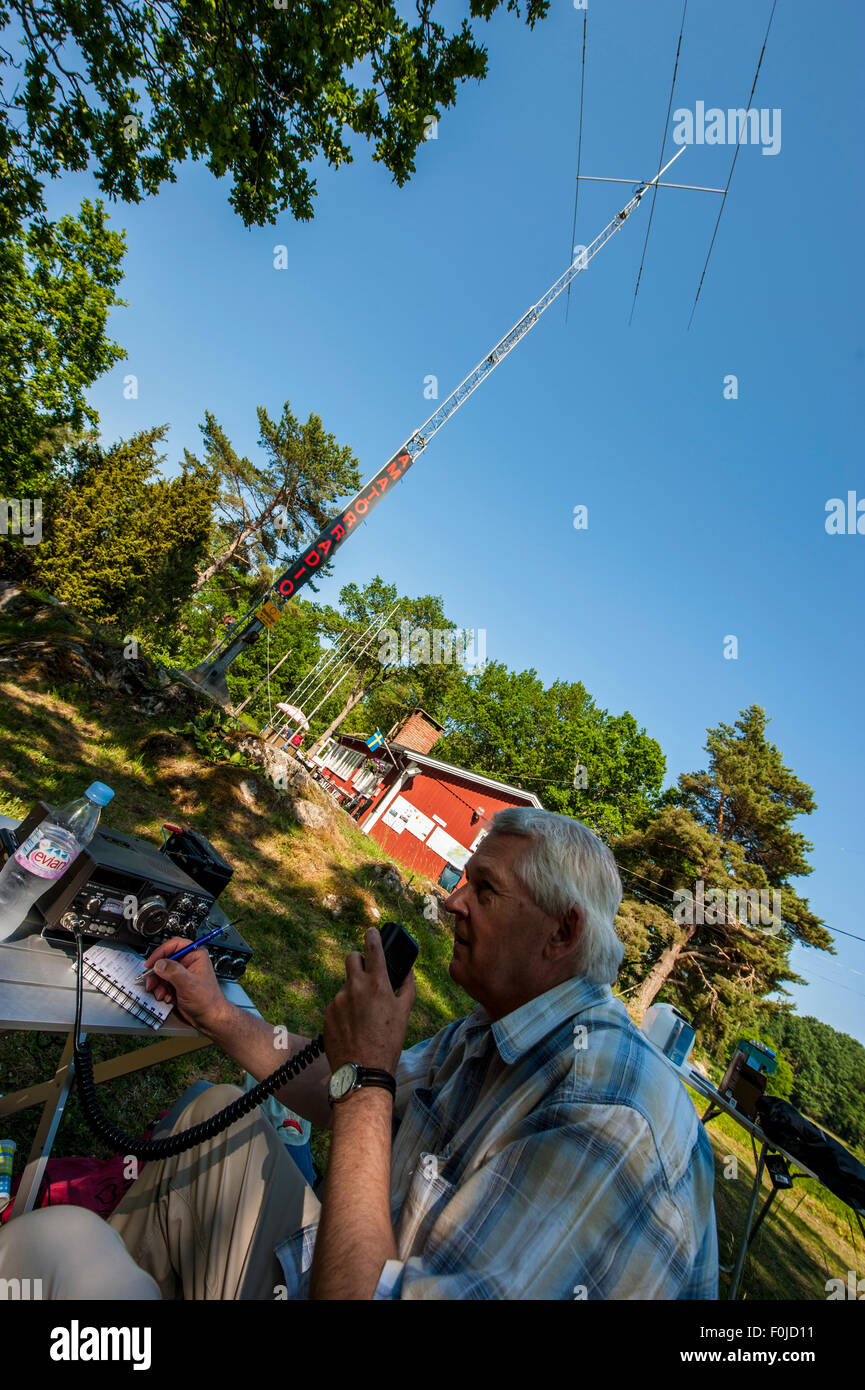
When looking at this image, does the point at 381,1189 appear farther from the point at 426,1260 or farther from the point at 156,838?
the point at 156,838

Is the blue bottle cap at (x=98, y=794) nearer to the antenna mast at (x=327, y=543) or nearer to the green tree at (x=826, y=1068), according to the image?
the antenna mast at (x=327, y=543)

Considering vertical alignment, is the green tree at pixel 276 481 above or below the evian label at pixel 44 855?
above

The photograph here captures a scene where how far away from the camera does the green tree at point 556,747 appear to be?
137 feet

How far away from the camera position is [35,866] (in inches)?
73.0

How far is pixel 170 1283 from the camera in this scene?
1694 millimetres

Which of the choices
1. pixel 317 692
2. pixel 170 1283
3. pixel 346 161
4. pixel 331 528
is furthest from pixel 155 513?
pixel 317 692

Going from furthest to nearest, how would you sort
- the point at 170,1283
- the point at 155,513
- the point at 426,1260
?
the point at 155,513, the point at 170,1283, the point at 426,1260

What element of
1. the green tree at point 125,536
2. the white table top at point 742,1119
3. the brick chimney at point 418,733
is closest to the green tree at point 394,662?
the brick chimney at point 418,733

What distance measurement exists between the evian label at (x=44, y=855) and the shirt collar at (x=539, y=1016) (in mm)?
1539

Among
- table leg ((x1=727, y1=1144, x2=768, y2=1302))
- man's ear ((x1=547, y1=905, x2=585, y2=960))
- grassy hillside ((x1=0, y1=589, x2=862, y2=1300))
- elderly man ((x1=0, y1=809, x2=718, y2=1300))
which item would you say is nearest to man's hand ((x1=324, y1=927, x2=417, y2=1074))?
elderly man ((x1=0, y1=809, x2=718, y2=1300))

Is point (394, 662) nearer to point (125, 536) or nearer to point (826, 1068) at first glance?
point (125, 536)

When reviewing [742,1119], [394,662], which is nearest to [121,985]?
[742,1119]

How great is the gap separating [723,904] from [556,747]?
26.3 m
